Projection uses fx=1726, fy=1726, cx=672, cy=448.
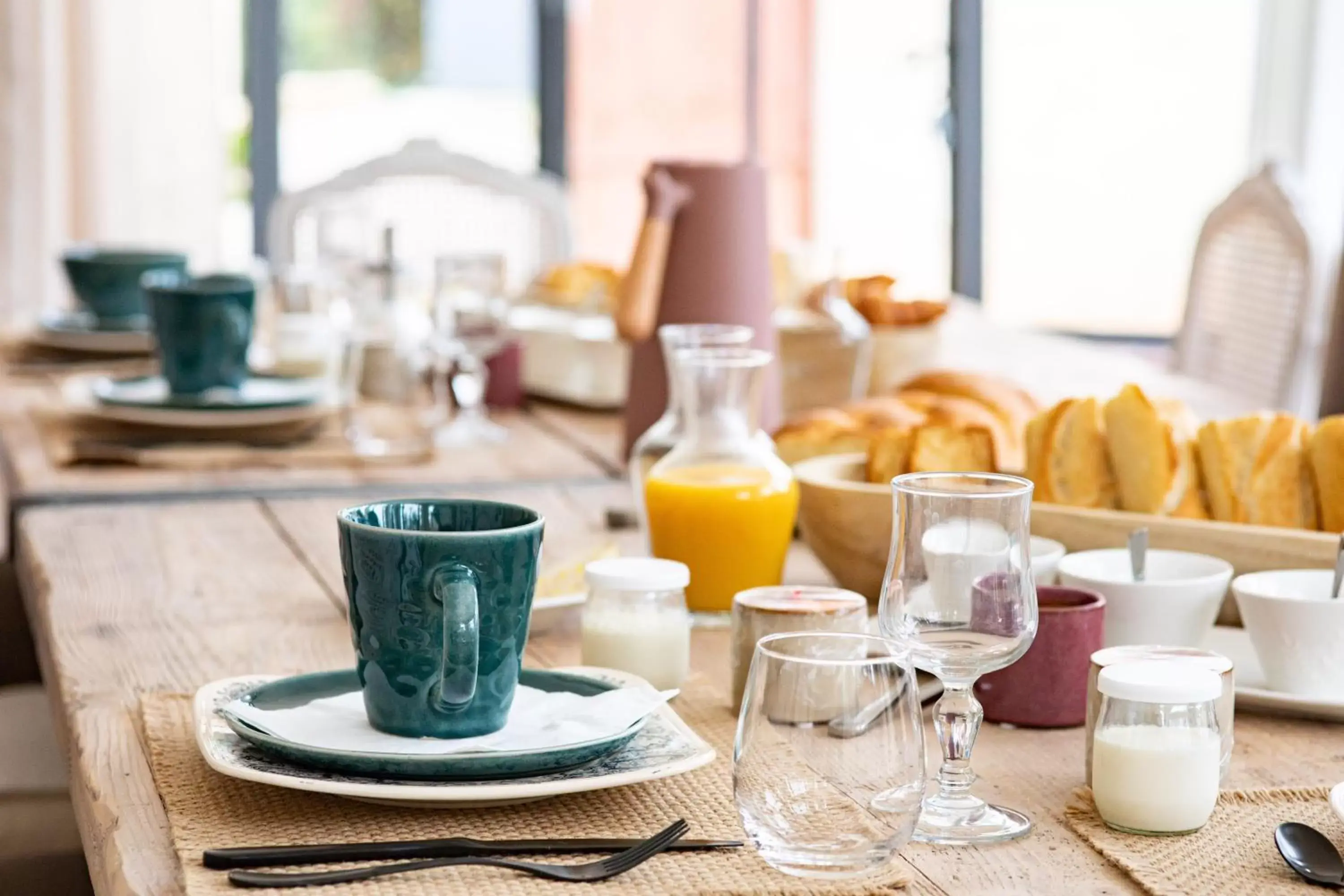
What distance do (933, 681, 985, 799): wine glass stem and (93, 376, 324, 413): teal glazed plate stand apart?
110 centimetres

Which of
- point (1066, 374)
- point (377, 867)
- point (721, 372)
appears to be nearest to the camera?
point (377, 867)

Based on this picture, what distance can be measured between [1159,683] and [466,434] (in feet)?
3.67

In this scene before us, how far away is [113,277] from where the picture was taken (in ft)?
7.57

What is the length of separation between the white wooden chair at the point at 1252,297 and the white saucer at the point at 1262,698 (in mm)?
1591

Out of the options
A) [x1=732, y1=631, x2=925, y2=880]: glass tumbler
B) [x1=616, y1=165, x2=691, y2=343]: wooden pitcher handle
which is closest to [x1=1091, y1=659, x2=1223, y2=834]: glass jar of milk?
[x1=732, y1=631, x2=925, y2=880]: glass tumbler

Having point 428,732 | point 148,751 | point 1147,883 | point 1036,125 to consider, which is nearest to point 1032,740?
point 1147,883

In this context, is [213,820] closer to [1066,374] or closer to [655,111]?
[1066,374]

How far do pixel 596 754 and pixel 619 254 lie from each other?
4.97 meters

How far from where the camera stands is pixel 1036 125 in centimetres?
661

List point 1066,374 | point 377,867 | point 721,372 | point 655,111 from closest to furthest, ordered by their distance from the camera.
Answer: point 377,867
point 721,372
point 1066,374
point 655,111

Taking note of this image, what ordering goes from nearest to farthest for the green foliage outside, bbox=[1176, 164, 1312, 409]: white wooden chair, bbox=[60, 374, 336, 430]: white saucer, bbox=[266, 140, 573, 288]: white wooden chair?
bbox=[60, 374, 336, 430]: white saucer, bbox=[1176, 164, 1312, 409]: white wooden chair, bbox=[266, 140, 573, 288]: white wooden chair, the green foliage outside

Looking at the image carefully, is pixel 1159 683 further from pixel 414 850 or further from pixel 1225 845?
pixel 414 850

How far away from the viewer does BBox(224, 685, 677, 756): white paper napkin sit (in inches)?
29.8

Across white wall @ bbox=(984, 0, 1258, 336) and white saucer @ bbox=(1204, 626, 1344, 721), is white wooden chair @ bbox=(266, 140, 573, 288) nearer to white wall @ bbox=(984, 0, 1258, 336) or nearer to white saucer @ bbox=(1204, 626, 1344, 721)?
white saucer @ bbox=(1204, 626, 1344, 721)
